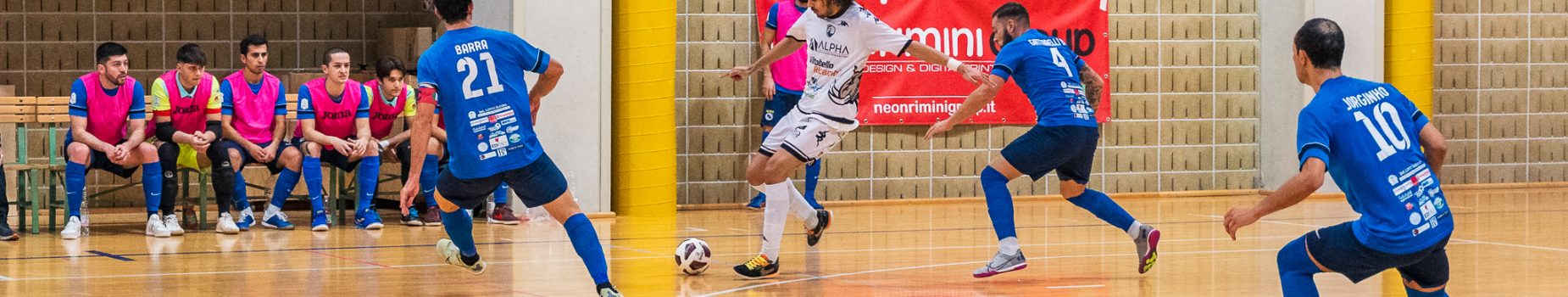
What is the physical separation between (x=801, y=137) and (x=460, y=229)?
1.44 meters

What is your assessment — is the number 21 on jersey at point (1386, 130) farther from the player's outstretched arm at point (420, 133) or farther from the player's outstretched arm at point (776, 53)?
the player's outstretched arm at point (776, 53)

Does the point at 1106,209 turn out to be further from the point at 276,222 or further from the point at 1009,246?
the point at 276,222

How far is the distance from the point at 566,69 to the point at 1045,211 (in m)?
3.22

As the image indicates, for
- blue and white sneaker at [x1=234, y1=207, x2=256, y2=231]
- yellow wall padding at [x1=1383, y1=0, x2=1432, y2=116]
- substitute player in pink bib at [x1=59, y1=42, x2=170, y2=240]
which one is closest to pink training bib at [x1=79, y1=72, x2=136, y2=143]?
substitute player in pink bib at [x1=59, y1=42, x2=170, y2=240]

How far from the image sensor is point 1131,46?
12328mm

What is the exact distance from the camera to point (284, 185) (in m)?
9.47

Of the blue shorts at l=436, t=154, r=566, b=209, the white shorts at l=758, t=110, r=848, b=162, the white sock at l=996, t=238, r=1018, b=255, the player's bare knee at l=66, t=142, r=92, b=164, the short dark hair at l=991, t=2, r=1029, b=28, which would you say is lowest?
the white sock at l=996, t=238, r=1018, b=255

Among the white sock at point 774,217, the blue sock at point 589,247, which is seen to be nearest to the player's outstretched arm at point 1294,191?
the blue sock at point 589,247

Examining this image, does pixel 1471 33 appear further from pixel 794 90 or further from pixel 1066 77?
pixel 1066 77

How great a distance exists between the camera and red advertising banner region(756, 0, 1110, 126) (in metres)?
11.4

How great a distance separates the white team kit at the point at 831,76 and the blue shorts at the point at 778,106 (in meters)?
3.56

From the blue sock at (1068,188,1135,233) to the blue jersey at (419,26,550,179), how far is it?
8.00 feet

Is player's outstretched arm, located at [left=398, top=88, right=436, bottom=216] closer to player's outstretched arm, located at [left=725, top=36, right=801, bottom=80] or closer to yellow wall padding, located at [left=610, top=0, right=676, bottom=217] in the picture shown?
player's outstretched arm, located at [left=725, top=36, right=801, bottom=80]

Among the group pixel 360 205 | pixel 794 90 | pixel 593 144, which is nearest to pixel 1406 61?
pixel 794 90
